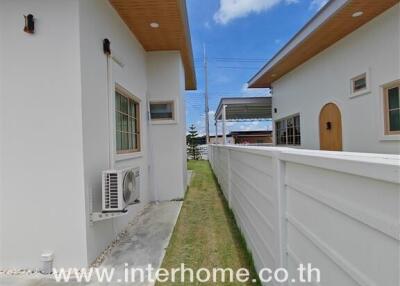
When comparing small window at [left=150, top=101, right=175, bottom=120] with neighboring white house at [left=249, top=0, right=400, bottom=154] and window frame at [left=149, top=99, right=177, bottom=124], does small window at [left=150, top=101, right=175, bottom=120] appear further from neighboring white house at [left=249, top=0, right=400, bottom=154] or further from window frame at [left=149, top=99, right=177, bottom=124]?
neighboring white house at [left=249, top=0, right=400, bottom=154]

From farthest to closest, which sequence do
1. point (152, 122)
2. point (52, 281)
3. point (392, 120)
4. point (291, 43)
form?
point (291, 43) < point (152, 122) < point (392, 120) < point (52, 281)

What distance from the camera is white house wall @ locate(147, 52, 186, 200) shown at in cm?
664

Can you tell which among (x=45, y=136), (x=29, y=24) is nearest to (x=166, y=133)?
(x=45, y=136)

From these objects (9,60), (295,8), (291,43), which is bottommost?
(9,60)

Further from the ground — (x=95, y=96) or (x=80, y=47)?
(x=80, y=47)

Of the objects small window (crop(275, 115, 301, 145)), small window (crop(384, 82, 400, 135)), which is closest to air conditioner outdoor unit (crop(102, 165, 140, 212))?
small window (crop(384, 82, 400, 135))

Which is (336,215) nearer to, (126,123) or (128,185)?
(128,185)

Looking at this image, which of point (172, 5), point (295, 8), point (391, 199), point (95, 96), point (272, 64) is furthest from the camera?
point (295, 8)

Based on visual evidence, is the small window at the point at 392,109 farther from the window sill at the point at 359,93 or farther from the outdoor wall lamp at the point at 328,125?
the outdoor wall lamp at the point at 328,125

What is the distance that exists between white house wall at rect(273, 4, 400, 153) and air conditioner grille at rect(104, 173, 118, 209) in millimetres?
4918

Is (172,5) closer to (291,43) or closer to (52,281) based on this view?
(52,281)

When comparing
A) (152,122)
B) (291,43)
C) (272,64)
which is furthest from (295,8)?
(152,122)

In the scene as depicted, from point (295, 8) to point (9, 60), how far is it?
16.3 meters

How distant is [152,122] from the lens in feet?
21.9
